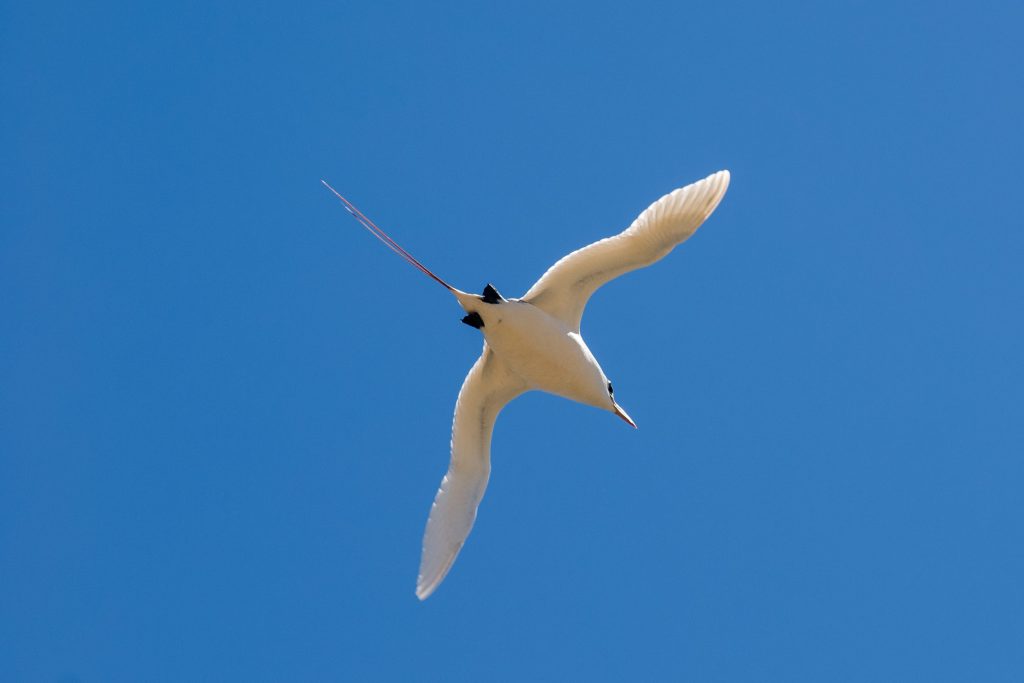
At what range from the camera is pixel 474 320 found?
1645 cm

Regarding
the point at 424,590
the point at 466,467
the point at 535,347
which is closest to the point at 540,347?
the point at 535,347

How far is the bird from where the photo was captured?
16125 mm

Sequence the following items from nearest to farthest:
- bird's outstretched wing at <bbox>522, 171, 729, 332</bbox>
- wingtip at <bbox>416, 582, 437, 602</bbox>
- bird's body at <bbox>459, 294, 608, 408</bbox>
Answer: bird's outstretched wing at <bbox>522, 171, 729, 332</bbox> < bird's body at <bbox>459, 294, 608, 408</bbox> < wingtip at <bbox>416, 582, 437, 602</bbox>

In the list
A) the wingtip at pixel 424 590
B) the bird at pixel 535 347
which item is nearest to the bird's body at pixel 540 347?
the bird at pixel 535 347

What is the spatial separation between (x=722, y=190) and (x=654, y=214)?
947 millimetres

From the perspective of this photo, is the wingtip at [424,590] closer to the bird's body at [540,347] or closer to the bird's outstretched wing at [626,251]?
the bird's body at [540,347]

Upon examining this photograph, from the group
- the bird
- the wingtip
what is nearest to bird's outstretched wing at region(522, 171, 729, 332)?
the bird

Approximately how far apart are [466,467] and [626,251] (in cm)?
392

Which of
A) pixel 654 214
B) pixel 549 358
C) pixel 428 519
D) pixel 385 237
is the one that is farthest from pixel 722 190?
pixel 428 519

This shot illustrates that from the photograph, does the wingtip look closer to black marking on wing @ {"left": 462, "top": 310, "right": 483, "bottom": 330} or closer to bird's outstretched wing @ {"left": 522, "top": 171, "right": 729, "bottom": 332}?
black marking on wing @ {"left": 462, "top": 310, "right": 483, "bottom": 330}

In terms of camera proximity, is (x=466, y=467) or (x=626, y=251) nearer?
(x=626, y=251)

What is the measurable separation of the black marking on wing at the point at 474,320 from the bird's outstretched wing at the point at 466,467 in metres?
0.77

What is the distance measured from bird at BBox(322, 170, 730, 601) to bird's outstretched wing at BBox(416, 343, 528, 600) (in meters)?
0.01

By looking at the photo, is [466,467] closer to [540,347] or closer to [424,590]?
[424,590]
